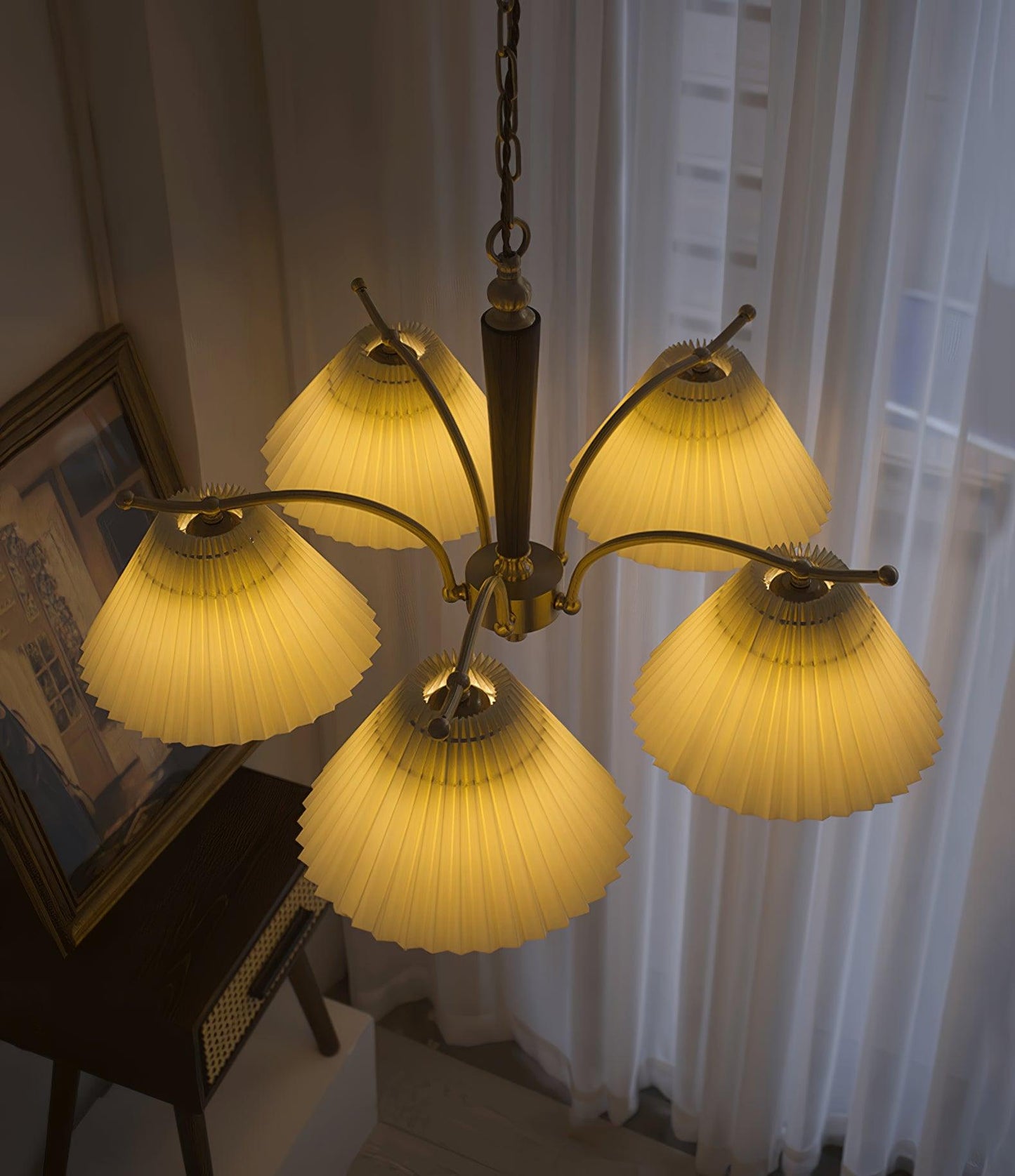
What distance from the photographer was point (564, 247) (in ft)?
6.20

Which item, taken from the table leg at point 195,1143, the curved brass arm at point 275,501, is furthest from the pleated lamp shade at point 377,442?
the table leg at point 195,1143

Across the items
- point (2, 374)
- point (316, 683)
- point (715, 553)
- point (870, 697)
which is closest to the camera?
point (870, 697)

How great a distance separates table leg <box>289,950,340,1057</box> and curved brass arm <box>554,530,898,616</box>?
1.29m

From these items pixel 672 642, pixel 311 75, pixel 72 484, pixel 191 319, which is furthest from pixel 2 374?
pixel 672 642

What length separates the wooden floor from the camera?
2.65m

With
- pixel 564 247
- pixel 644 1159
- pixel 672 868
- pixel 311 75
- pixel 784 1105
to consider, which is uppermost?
pixel 311 75

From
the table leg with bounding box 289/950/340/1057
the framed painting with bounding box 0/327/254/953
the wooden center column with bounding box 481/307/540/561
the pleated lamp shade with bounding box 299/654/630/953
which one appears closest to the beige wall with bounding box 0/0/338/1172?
the framed painting with bounding box 0/327/254/953

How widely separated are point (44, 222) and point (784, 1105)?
82.1 inches

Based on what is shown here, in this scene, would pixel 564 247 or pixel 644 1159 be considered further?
pixel 644 1159

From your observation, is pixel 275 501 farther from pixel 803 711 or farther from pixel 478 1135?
pixel 478 1135

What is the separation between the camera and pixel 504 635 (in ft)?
3.71

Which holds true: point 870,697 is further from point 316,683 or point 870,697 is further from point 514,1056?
point 514,1056

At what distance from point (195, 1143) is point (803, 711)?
4.64 ft

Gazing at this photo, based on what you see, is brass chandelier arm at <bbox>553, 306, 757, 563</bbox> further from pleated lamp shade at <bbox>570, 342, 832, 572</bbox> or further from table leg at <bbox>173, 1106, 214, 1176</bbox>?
table leg at <bbox>173, 1106, 214, 1176</bbox>
